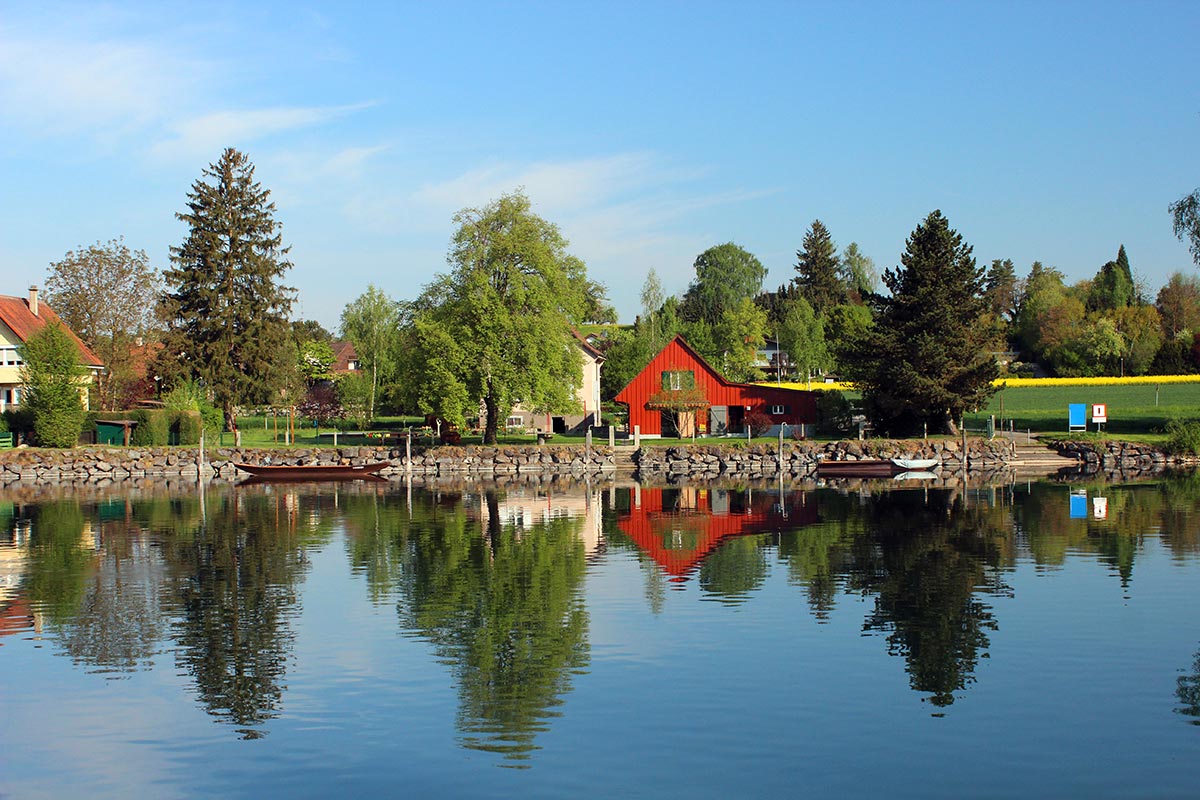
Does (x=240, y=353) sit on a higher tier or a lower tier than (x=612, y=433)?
higher

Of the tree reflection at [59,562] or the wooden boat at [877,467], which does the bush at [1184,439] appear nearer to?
the wooden boat at [877,467]

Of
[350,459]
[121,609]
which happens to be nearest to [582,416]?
[350,459]

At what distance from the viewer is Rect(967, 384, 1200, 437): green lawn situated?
66.6 m

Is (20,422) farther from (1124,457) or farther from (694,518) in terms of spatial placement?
(1124,457)

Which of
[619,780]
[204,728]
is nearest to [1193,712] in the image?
[619,780]

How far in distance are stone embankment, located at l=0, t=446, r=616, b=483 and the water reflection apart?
14.9 m

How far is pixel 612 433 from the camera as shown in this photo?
6600 cm

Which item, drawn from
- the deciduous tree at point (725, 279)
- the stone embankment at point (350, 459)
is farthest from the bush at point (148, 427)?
the deciduous tree at point (725, 279)

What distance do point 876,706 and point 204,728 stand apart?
27.7 feet

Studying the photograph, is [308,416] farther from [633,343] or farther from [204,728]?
[204,728]

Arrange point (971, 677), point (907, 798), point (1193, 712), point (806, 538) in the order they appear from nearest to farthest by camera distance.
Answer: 1. point (907, 798)
2. point (1193, 712)
3. point (971, 677)
4. point (806, 538)

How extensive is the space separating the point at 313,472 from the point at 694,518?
2840 centimetres

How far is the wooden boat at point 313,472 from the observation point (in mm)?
60438

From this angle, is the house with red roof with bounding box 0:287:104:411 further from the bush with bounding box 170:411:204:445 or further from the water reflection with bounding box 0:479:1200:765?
the water reflection with bounding box 0:479:1200:765
